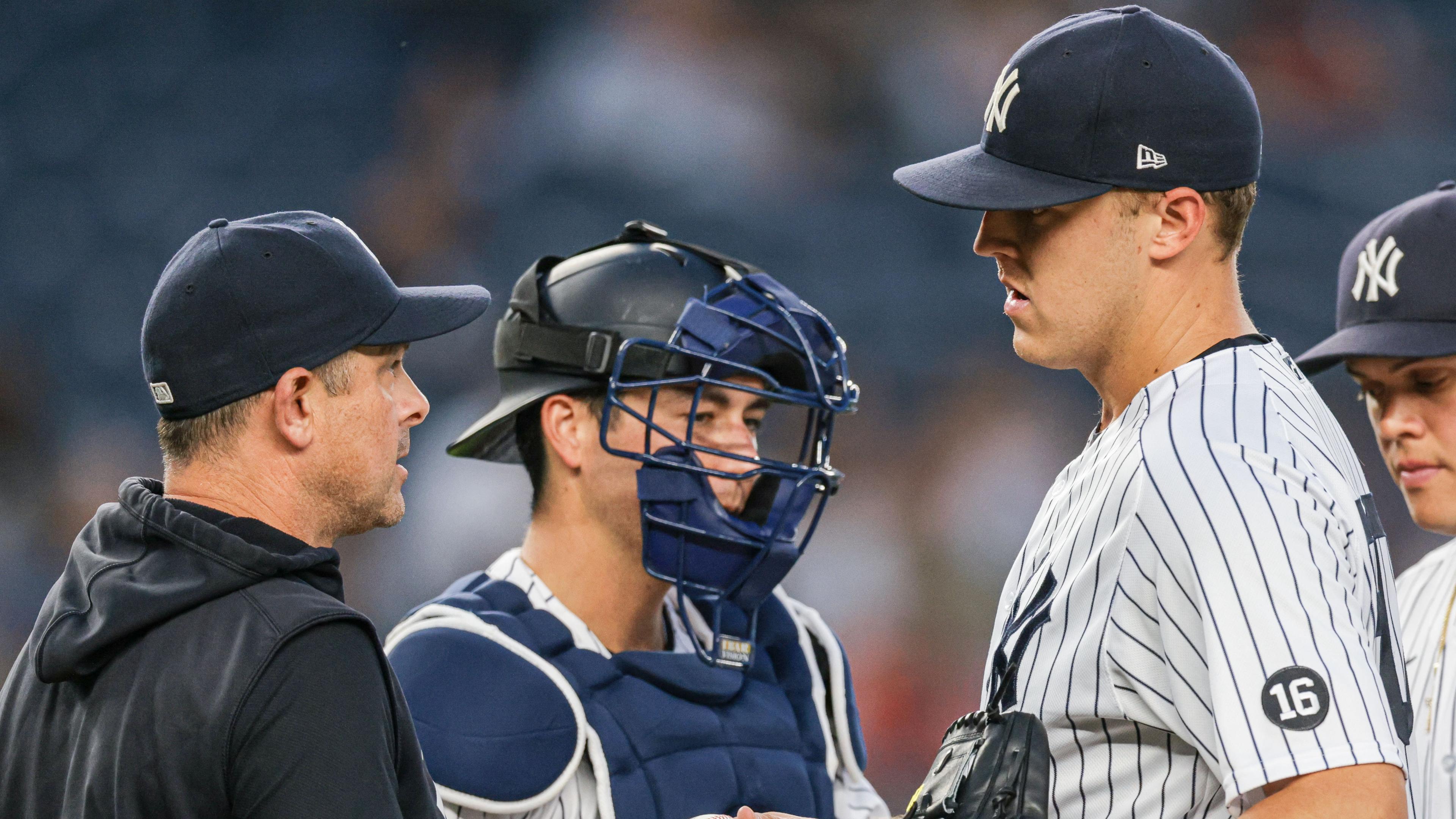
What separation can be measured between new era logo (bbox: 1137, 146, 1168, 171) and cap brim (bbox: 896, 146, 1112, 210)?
0.14ft

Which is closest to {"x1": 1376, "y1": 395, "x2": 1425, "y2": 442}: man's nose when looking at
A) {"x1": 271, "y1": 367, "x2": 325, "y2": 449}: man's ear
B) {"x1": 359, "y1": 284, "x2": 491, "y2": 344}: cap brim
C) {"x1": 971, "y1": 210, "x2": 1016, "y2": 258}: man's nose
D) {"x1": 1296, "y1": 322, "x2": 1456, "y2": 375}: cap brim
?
{"x1": 1296, "y1": 322, "x2": 1456, "y2": 375}: cap brim

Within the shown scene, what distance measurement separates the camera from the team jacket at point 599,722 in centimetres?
196

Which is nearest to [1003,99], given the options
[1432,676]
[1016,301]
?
[1016,301]

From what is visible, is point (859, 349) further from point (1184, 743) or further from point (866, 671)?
point (1184, 743)

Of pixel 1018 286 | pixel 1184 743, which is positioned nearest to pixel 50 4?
pixel 1018 286

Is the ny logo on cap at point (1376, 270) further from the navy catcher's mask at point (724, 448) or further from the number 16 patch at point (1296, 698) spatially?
the number 16 patch at point (1296, 698)

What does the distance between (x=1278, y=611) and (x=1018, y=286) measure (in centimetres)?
53

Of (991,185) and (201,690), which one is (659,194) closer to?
(991,185)

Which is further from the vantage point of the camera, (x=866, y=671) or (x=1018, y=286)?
(x=866, y=671)

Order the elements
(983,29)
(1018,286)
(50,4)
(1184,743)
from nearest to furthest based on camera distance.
Answer: (1184,743) < (1018,286) < (50,4) < (983,29)

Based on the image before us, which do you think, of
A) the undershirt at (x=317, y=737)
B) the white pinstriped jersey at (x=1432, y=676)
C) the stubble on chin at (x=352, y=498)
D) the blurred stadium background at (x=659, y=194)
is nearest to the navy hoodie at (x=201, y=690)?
the undershirt at (x=317, y=737)

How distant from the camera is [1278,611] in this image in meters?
1.24

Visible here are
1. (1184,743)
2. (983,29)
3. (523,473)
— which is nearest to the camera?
(1184,743)

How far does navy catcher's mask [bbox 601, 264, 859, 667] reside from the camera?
221 centimetres
